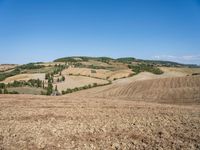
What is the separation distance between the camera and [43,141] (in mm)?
11586

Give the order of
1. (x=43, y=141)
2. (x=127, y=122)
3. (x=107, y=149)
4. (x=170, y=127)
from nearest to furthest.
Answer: (x=107, y=149) → (x=43, y=141) → (x=170, y=127) → (x=127, y=122)

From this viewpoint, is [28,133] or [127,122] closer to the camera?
[28,133]

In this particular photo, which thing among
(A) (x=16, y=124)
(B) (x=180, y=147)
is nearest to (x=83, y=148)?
(B) (x=180, y=147)


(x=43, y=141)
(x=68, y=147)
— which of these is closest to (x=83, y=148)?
(x=68, y=147)

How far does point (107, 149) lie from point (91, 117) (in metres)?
6.24

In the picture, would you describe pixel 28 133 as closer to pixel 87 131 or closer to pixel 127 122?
pixel 87 131

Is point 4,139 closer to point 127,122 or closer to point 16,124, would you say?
point 16,124

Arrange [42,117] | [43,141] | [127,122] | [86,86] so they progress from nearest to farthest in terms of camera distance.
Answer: [43,141]
[127,122]
[42,117]
[86,86]

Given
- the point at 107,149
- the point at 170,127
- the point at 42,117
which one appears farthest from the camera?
the point at 42,117

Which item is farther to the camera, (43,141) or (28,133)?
(28,133)

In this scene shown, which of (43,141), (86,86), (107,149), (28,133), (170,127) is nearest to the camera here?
(107,149)

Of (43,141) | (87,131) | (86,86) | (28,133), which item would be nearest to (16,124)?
(28,133)

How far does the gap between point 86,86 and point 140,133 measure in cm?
6020

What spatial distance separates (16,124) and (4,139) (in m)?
2.73
